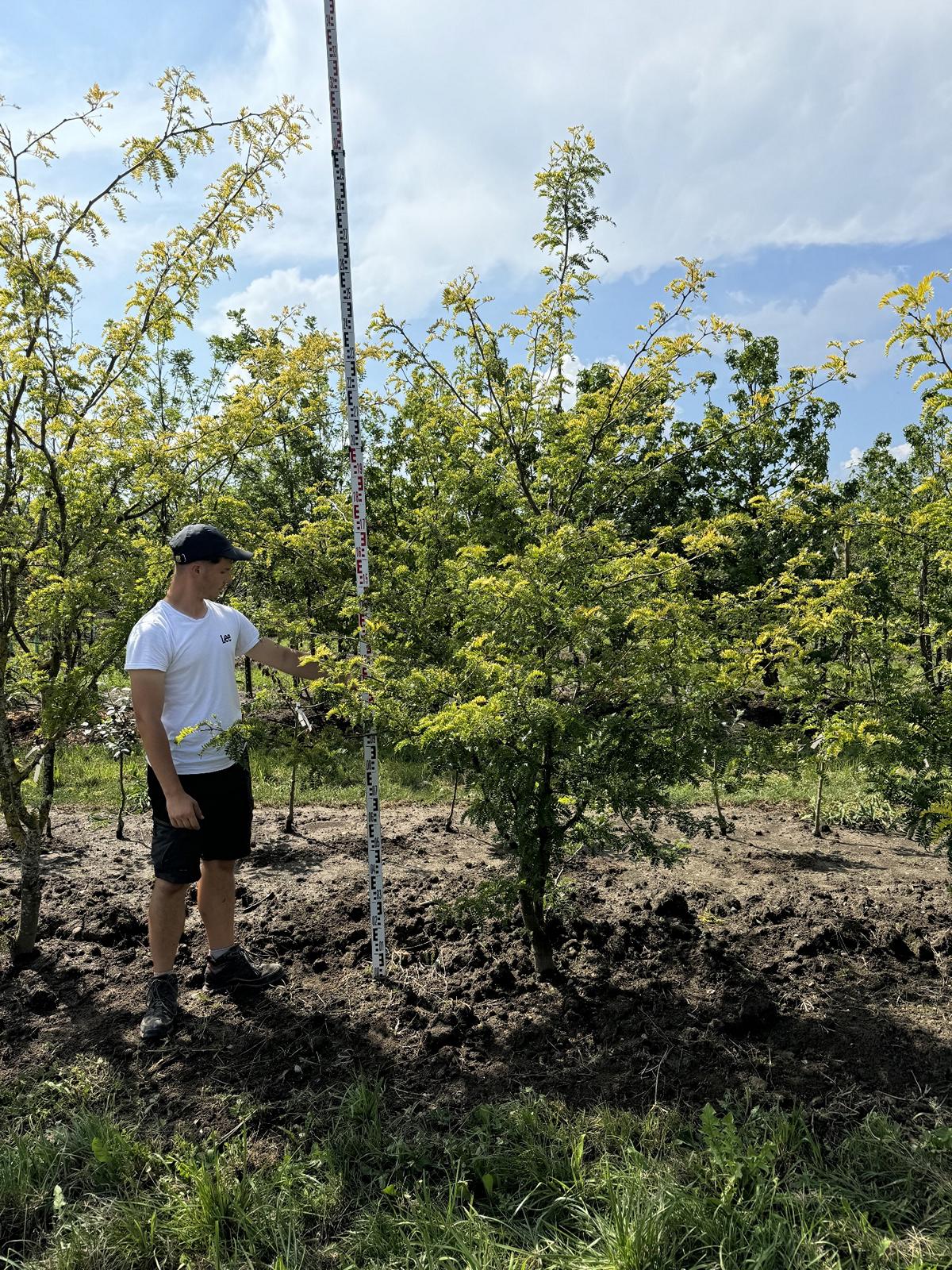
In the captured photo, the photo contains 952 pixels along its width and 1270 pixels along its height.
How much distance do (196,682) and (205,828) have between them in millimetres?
672

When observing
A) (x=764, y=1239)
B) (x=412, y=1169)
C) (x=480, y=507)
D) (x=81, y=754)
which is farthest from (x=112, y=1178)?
(x=81, y=754)

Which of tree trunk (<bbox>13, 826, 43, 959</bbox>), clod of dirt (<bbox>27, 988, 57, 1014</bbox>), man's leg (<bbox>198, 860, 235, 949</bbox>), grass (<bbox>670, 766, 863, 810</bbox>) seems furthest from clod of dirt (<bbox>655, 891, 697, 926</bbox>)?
tree trunk (<bbox>13, 826, 43, 959</bbox>)

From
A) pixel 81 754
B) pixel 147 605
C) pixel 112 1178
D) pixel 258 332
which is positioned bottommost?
pixel 112 1178

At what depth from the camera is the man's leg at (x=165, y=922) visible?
356 centimetres

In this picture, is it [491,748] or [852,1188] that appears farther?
[491,748]

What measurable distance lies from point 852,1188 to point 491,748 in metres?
1.83

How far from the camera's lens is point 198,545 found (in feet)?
11.5

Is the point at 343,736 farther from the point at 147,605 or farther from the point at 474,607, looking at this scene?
the point at 147,605

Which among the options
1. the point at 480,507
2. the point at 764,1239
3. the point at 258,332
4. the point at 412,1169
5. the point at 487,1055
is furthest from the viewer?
the point at 258,332

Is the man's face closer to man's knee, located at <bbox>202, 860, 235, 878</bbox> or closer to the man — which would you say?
the man

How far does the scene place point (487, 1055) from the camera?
324cm

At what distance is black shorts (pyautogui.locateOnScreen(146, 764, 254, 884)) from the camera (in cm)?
351

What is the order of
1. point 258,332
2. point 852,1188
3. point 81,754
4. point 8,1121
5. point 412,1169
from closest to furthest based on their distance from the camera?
point 852,1188 < point 412,1169 < point 8,1121 < point 258,332 < point 81,754

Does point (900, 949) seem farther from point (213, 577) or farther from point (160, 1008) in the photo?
point (213, 577)
